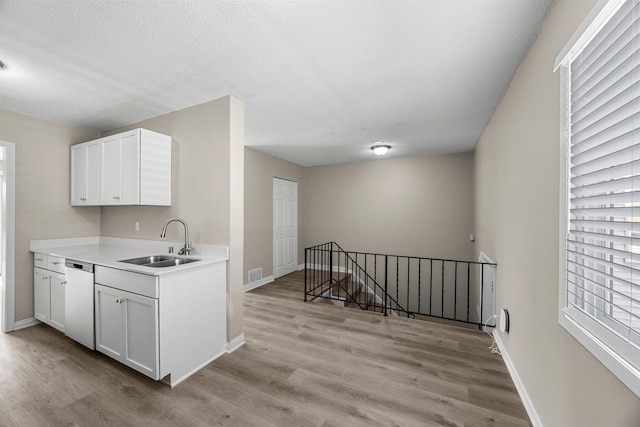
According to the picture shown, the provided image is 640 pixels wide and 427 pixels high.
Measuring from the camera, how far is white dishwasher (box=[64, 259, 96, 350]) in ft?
7.89

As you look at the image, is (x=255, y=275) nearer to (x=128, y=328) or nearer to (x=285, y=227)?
(x=285, y=227)

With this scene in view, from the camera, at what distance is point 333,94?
2541mm

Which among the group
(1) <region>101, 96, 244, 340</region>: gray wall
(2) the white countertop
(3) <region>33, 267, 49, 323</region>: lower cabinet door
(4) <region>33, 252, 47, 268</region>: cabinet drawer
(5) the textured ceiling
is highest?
(5) the textured ceiling

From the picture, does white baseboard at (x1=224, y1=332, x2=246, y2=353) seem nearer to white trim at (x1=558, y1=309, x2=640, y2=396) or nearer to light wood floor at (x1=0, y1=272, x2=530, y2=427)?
light wood floor at (x1=0, y1=272, x2=530, y2=427)

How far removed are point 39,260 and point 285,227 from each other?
3664 millimetres

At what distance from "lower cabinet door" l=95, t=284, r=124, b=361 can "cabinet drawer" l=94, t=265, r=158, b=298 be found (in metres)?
0.06

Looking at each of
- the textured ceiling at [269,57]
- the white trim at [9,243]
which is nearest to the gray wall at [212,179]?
the textured ceiling at [269,57]

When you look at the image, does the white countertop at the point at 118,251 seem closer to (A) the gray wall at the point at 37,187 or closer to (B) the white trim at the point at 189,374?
(A) the gray wall at the point at 37,187

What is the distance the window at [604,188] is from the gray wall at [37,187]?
4.91m

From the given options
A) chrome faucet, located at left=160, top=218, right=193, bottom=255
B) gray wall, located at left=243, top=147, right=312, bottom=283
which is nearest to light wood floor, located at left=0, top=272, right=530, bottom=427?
chrome faucet, located at left=160, top=218, right=193, bottom=255

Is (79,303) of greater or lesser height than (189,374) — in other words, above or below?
above

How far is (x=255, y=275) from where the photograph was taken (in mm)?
4664

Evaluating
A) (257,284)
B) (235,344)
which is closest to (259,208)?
(257,284)

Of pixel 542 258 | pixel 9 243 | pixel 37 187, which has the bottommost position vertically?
pixel 9 243
